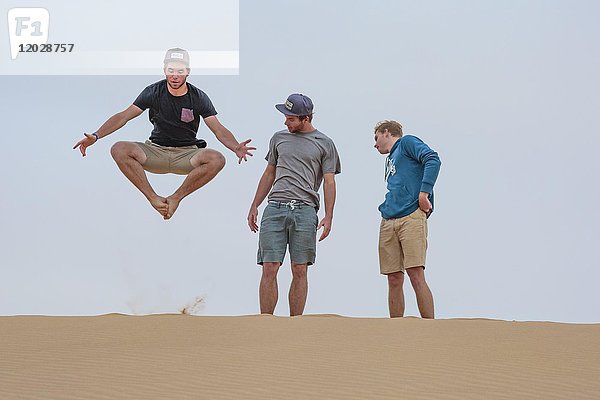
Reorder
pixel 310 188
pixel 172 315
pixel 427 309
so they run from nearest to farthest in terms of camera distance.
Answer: pixel 172 315 → pixel 427 309 → pixel 310 188

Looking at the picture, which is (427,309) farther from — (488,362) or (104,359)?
(104,359)

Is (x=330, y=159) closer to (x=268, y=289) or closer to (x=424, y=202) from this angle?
(x=424, y=202)

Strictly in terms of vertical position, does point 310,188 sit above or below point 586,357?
above

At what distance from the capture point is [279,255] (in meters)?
5.30

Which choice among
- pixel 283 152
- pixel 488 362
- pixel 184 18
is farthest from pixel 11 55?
pixel 488 362

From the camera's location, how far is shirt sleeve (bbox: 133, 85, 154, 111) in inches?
242

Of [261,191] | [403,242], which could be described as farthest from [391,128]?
[261,191]

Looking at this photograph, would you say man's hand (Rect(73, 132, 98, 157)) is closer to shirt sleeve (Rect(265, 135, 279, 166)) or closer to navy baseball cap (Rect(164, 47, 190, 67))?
navy baseball cap (Rect(164, 47, 190, 67))

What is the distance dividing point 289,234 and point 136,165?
4.48ft

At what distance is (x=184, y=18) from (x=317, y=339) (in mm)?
5129

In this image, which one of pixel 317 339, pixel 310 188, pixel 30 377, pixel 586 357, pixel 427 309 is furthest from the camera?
pixel 310 188

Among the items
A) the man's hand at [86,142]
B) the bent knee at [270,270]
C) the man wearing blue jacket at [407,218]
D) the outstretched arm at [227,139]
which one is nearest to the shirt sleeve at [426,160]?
the man wearing blue jacket at [407,218]

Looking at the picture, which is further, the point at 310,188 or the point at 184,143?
the point at 184,143

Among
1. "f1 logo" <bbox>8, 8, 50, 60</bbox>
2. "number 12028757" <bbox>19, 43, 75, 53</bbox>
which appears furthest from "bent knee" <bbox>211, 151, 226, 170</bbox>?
"f1 logo" <bbox>8, 8, 50, 60</bbox>
